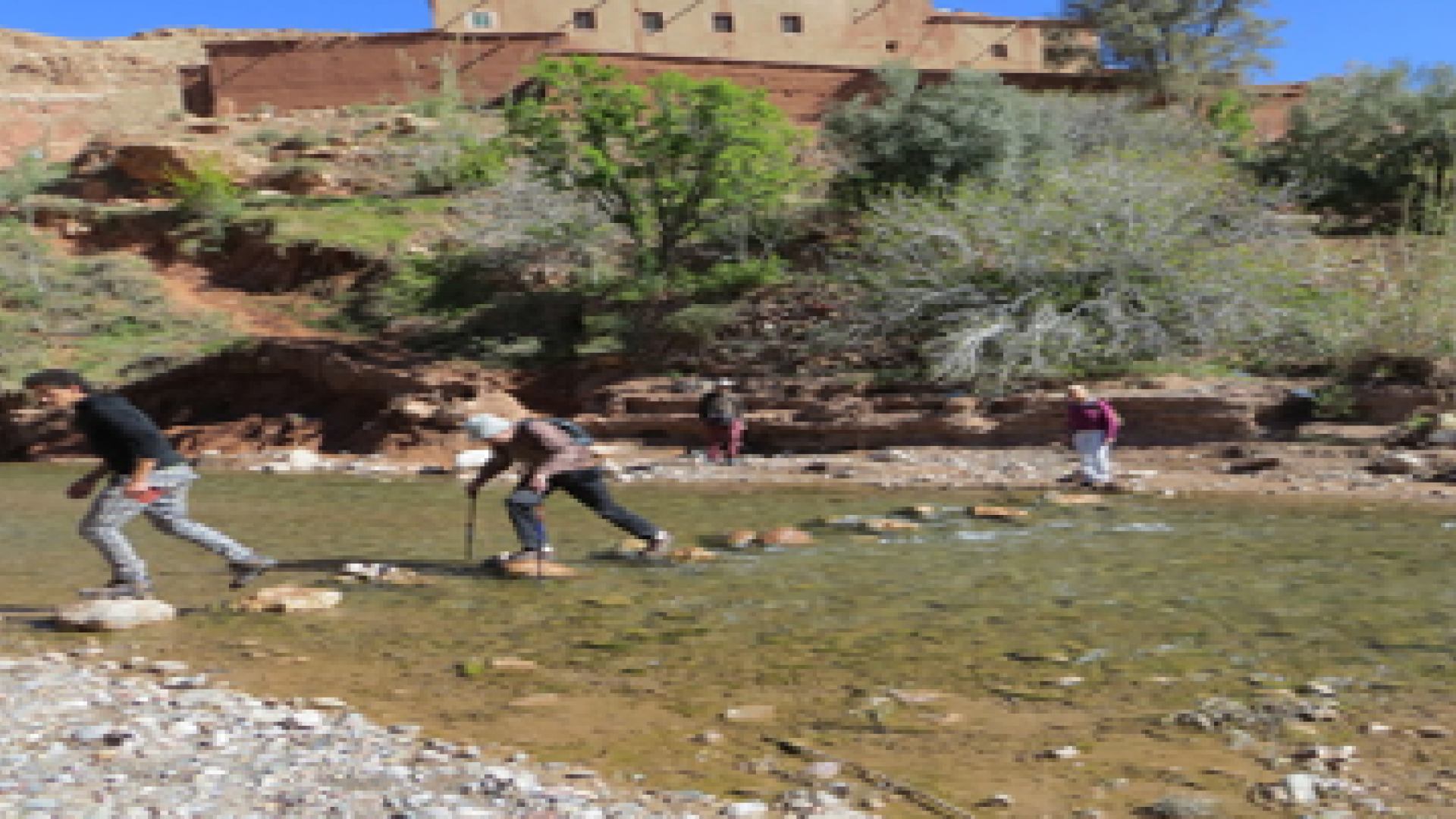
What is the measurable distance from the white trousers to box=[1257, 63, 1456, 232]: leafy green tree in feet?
53.9

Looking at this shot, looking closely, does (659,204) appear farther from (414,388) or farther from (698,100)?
(414,388)

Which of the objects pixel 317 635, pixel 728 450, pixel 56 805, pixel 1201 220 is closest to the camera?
pixel 56 805

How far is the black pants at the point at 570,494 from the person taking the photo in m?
7.89

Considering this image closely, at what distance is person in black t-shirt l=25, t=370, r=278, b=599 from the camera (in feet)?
21.0

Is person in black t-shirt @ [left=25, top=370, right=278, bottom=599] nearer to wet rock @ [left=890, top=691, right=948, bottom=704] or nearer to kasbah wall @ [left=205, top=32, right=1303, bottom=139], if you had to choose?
wet rock @ [left=890, top=691, right=948, bottom=704]

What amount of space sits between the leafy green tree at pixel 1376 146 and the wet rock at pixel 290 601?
25438mm

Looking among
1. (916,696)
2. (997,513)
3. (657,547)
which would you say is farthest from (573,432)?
(997,513)

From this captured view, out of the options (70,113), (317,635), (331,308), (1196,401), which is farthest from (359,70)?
(317,635)

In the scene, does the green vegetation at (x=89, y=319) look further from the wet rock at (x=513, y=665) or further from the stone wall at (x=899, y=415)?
the wet rock at (x=513, y=665)

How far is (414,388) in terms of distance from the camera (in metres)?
21.2

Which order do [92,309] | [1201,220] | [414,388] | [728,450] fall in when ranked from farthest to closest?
[92,309]
[414,388]
[1201,220]
[728,450]

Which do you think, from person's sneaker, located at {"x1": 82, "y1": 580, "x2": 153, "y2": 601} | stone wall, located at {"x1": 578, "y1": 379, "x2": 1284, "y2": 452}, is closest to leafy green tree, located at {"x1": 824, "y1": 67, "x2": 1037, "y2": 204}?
stone wall, located at {"x1": 578, "y1": 379, "x2": 1284, "y2": 452}

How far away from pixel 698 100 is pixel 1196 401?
11915mm

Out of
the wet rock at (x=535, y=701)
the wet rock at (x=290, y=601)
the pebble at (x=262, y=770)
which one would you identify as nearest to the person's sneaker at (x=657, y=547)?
the wet rock at (x=290, y=601)
